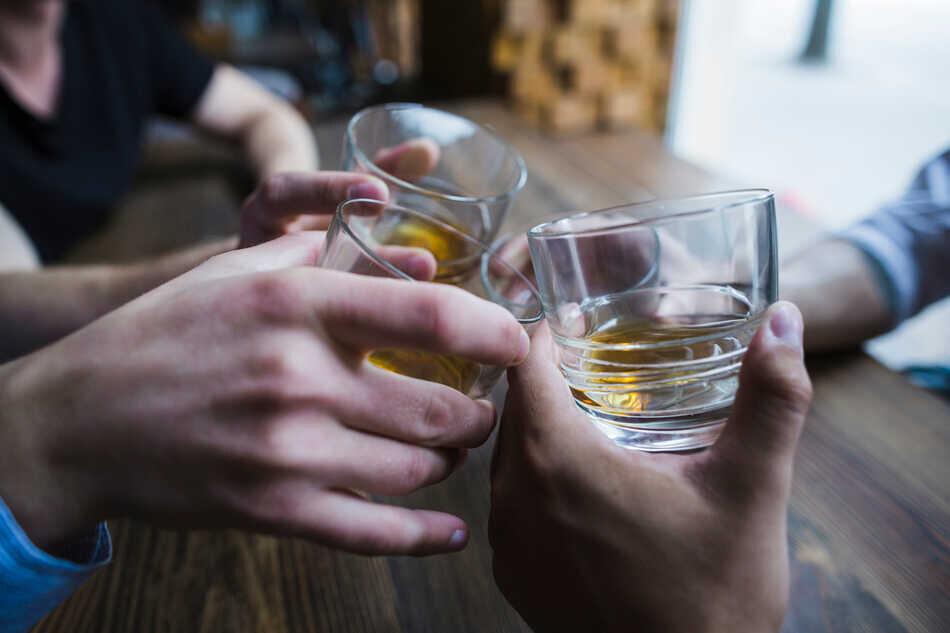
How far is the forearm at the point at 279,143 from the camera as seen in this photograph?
1.08 m

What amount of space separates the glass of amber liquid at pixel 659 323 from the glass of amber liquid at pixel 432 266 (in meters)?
0.04

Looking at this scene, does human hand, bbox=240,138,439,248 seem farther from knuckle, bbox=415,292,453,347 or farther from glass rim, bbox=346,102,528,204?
knuckle, bbox=415,292,453,347

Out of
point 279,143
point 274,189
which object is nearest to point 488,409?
point 274,189

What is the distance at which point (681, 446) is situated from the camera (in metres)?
0.38

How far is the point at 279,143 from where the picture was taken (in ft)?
3.71

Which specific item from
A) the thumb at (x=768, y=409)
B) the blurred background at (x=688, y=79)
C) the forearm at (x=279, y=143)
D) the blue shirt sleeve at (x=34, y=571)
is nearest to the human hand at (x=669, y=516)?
the thumb at (x=768, y=409)

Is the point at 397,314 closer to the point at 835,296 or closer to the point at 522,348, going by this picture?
the point at 522,348

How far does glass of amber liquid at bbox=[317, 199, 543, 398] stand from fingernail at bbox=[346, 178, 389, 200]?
15mm

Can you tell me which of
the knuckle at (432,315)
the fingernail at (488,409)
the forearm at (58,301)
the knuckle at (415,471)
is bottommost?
the forearm at (58,301)

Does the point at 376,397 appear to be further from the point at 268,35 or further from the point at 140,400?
the point at 268,35

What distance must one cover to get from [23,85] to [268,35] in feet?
16.8

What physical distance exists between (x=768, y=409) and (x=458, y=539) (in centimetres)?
17

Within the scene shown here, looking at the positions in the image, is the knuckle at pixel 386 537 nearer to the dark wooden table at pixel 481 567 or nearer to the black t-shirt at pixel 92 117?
the dark wooden table at pixel 481 567

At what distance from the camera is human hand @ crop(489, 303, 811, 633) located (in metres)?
0.29
